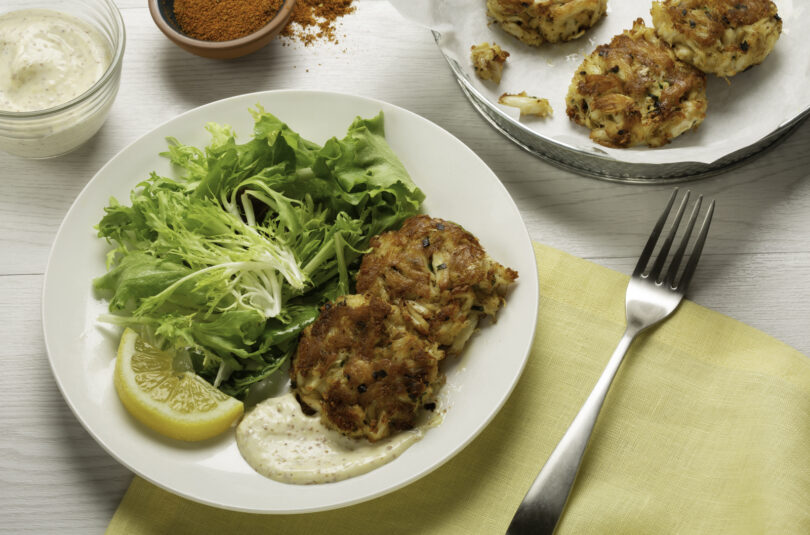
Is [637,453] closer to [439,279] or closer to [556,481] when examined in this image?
[556,481]

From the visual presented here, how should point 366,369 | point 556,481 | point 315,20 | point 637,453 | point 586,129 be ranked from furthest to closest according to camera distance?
point 315,20 → point 586,129 → point 637,453 → point 556,481 → point 366,369

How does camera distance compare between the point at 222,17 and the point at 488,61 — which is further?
the point at 222,17

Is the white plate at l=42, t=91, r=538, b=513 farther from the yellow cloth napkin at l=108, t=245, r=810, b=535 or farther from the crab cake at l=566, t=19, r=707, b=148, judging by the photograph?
the crab cake at l=566, t=19, r=707, b=148

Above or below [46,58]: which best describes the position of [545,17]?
above

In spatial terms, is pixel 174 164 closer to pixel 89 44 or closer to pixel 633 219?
pixel 89 44

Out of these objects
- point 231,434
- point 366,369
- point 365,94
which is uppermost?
point 365,94

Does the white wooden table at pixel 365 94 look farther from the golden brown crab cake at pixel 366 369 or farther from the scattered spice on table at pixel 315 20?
the golden brown crab cake at pixel 366 369

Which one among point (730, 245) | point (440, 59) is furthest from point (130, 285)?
point (730, 245)

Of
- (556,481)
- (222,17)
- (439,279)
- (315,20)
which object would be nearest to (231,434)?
(439,279)
